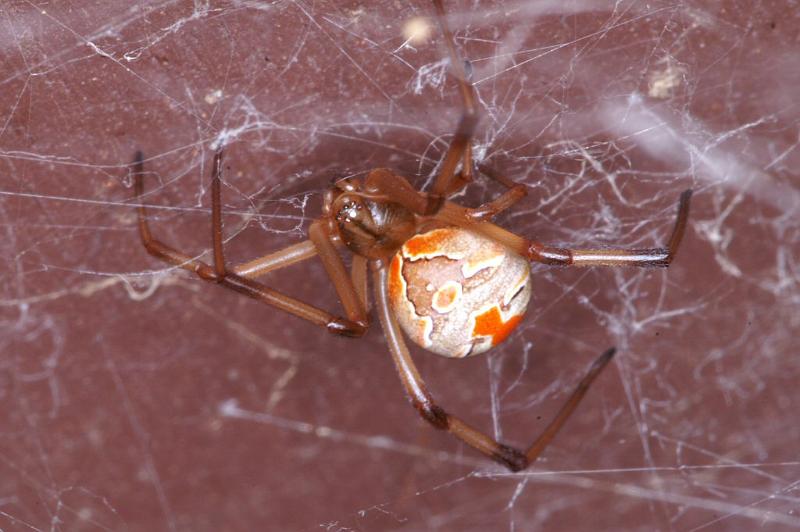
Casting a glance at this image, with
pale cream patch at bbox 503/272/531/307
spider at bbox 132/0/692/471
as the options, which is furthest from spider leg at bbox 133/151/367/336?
pale cream patch at bbox 503/272/531/307

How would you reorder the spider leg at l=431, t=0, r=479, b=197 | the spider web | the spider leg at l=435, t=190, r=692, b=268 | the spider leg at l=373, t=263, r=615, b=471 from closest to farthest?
the spider leg at l=431, t=0, r=479, b=197, the spider web, the spider leg at l=435, t=190, r=692, b=268, the spider leg at l=373, t=263, r=615, b=471

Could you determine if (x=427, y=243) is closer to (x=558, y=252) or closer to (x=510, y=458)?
(x=558, y=252)

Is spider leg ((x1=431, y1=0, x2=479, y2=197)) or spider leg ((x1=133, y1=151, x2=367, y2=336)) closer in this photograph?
spider leg ((x1=431, y1=0, x2=479, y2=197))

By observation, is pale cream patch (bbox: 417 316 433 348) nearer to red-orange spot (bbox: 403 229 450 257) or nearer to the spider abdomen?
the spider abdomen

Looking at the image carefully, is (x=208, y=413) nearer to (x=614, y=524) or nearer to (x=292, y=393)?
(x=292, y=393)

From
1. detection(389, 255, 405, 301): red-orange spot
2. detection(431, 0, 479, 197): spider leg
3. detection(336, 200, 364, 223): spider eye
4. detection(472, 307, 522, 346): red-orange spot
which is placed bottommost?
detection(472, 307, 522, 346): red-orange spot

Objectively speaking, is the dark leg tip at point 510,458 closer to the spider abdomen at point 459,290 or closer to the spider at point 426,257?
the spider at point 426,257

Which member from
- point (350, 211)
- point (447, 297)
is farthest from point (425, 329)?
point (350, 211)

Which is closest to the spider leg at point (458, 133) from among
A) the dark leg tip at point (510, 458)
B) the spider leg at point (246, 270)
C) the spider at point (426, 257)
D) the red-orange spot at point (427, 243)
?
the spider at point (426, 257)

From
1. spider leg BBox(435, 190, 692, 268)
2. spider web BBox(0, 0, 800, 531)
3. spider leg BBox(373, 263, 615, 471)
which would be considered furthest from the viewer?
spider leg BBox(373, 263, 615, 471)
